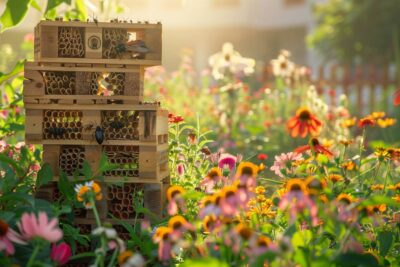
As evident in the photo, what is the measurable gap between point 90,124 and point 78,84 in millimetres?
191

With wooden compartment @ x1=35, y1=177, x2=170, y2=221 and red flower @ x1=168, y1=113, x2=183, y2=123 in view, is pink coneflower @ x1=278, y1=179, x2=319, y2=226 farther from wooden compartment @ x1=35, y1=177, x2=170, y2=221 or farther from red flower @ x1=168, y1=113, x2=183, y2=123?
red flower @ x1=168, y1=113, x2=183, y2=123

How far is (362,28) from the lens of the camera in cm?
1772

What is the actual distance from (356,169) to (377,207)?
1.06 feet

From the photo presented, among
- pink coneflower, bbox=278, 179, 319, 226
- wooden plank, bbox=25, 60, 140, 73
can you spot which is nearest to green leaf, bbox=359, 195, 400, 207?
pink coneflower, bbox=278, 179, 319, 226

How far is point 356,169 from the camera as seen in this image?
3375 millimetres

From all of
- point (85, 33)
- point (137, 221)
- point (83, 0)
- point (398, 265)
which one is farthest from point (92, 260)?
point (83, 0)

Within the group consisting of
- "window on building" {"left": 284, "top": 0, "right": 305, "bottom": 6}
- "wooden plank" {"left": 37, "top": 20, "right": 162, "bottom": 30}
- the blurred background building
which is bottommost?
"wooden plank" {"left": 37, "top": 20, "right": 162, "bottom": 30}

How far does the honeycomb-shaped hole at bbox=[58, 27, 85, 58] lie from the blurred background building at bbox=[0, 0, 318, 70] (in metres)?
26.7

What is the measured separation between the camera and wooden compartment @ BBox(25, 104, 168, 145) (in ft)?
11.4

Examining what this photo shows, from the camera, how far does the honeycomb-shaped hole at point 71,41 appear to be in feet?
11.8

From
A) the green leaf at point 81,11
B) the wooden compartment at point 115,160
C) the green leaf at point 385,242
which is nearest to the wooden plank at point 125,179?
the wooden compartment at point 115,160

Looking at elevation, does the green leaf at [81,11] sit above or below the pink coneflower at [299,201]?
above

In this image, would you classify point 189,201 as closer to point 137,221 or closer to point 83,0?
point 137,221

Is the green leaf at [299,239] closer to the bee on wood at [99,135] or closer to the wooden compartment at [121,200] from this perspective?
the wooden compartment at [121,200]
